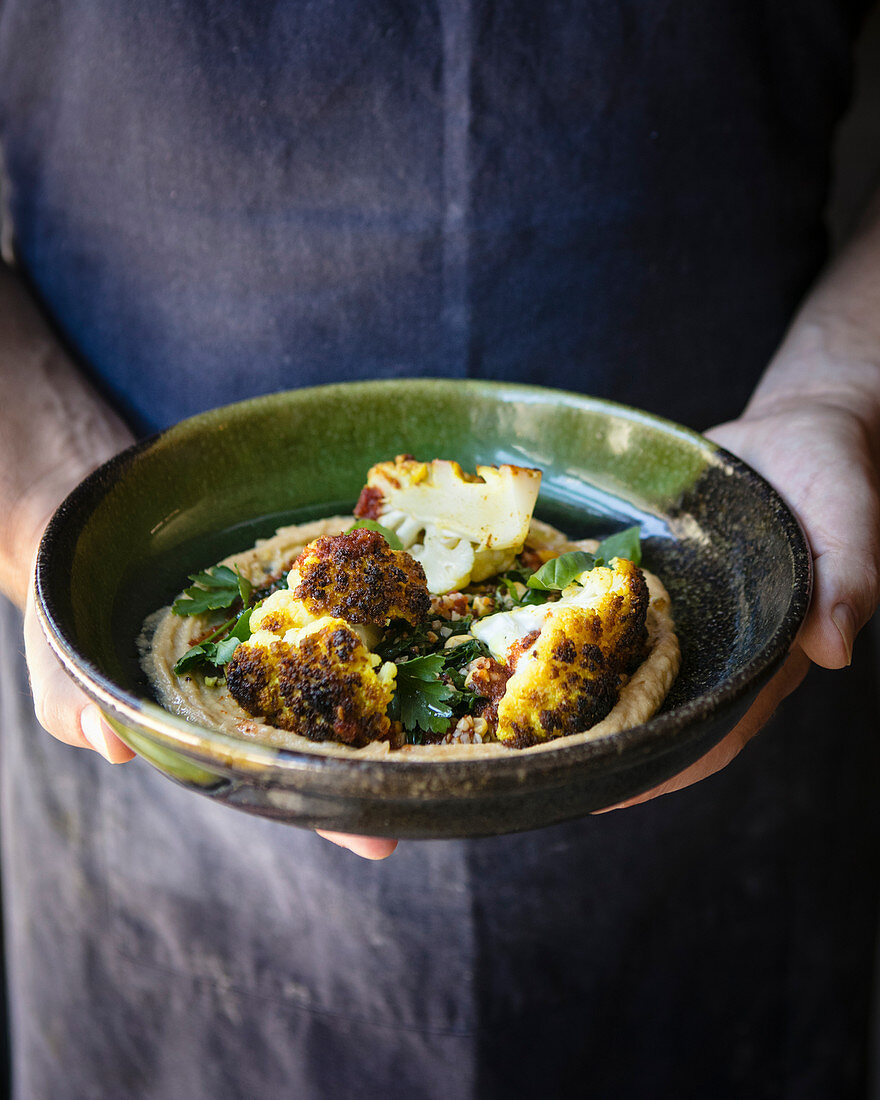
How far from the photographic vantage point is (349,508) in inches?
60.4

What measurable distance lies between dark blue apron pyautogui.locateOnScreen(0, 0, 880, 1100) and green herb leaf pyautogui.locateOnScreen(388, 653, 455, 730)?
0.70 metres

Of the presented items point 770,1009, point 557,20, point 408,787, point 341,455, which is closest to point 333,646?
point 408,787

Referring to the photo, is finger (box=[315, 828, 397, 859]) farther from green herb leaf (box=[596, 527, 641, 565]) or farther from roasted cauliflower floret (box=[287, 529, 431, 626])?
green herb leaf (box=[596, 527, 641, 565])

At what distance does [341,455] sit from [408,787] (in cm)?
87

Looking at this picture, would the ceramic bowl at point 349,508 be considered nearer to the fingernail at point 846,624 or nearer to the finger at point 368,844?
the fingernail at point 846,624

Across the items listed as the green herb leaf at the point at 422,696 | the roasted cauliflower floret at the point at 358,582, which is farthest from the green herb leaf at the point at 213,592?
the green herb leaf at the point at 422,696

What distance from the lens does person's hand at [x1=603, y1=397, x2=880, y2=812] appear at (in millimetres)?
1125

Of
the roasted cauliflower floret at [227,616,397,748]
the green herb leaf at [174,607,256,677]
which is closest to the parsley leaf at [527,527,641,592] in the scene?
the roasted cauliflower floret at [227,616,397,748]

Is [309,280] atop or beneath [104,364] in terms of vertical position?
atop

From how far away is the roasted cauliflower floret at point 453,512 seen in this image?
1284 millimetres

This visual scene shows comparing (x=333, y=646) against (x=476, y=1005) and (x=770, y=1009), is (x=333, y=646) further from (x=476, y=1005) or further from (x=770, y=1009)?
(x=770, y=1009)

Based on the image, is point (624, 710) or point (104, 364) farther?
point (104, 364)

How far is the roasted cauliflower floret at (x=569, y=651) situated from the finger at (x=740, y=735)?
127 mm

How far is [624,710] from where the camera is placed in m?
1.07
